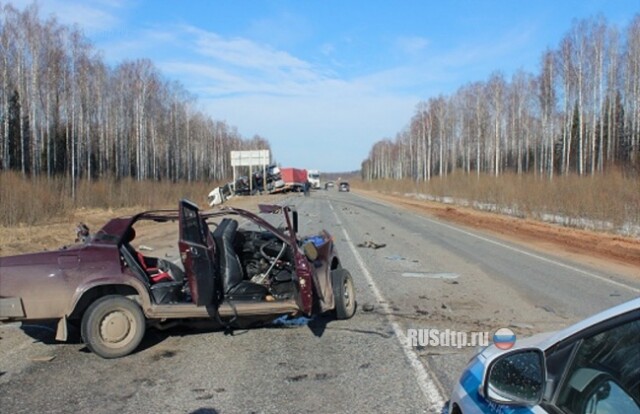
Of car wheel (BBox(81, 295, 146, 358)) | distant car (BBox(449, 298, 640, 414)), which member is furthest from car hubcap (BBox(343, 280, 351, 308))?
distant car (BBox(449, 298, 640, 414))

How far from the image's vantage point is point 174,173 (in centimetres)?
8275

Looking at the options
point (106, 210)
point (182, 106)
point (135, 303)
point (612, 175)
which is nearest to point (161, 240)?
point (135, 303)

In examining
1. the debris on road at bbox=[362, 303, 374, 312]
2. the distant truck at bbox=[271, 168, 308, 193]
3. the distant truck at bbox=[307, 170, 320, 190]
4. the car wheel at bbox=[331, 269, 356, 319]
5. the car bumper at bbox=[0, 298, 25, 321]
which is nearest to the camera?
the car bumper at bbox=[0, 298, 25, 321]

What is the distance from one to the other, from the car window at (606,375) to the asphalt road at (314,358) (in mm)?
2544

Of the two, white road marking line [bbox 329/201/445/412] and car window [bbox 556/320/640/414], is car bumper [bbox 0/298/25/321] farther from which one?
car window [bbox 556/320/640/414]

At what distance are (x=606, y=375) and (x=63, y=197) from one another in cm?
2945

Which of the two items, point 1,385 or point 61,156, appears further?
point 61,156

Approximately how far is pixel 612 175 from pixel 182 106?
207 ft

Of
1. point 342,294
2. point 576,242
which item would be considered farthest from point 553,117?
point 342,294

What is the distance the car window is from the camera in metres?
2.01

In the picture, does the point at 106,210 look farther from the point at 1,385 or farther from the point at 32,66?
the point at 1,385

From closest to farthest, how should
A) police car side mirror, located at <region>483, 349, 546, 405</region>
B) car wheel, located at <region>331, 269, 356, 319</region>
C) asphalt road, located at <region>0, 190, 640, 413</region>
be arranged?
police car side mirror, located at <region>483, 349, 546, 405</region>
asphalt road, located at <region>0, 190, 640, 413</region>
car wheel, located at <region>331, 269, 356, 319</region>

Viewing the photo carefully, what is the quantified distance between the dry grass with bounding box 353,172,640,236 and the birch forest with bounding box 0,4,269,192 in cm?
2564

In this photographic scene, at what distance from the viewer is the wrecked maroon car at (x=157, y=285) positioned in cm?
608
